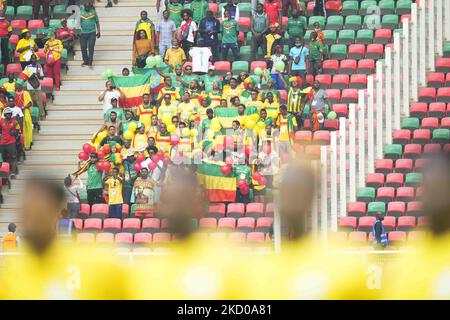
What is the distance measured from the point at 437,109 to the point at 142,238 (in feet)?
21.0

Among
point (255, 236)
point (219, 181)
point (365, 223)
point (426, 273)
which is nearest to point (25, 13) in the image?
point (219, 181)

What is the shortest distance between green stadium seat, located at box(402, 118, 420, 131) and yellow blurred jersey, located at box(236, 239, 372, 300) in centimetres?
1764

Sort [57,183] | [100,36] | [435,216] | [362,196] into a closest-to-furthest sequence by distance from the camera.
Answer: [435,216] → [57,183] → [362,196] → [100,36]

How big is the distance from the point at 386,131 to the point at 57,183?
57.7ft

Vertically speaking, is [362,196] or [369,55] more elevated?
[369,55]

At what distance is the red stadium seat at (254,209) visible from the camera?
25.5 metres

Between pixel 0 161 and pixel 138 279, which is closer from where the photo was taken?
pixel 138 279

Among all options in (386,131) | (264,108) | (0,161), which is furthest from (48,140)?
(386,131)

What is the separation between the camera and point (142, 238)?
24922mm

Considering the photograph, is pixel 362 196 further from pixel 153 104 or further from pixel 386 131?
pixel 153 104

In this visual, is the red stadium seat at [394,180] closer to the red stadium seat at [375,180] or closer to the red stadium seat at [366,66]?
the red stadium seat at [375,180]

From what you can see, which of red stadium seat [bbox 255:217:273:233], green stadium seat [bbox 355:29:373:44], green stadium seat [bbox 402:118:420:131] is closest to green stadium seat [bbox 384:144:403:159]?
green stadium seat [bbox 402:118:420:131]

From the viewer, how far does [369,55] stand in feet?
97.1

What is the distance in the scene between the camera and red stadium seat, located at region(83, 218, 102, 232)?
2567 centimetres
